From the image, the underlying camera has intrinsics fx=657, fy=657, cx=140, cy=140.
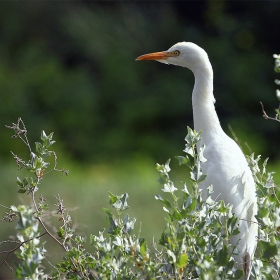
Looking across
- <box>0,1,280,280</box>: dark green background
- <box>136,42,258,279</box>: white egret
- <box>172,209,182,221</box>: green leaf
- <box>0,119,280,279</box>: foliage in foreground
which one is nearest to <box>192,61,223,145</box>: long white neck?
<box>136,42,258,279</box>: white egret

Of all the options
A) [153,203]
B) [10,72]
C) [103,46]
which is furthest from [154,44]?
[153,203]

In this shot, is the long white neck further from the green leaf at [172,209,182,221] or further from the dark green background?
the dark green background

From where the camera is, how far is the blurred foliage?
744cm

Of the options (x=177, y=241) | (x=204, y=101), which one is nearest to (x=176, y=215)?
(x=177, y=241)

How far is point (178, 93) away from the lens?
7.83m

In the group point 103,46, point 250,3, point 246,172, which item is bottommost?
point 103,46

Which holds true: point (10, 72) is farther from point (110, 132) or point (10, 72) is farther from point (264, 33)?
point (264, 33)

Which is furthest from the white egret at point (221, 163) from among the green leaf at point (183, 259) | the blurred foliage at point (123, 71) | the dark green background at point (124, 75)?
the blurred foliage at point (123, 71)

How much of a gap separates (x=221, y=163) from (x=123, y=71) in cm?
580

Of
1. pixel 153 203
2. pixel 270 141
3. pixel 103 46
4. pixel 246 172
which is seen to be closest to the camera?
pixel 246 172

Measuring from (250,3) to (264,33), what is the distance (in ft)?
1.35

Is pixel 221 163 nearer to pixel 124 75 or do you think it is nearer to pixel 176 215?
pixel 176 215

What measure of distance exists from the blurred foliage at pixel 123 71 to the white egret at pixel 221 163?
14.0 ft

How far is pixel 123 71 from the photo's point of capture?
8156 mm
